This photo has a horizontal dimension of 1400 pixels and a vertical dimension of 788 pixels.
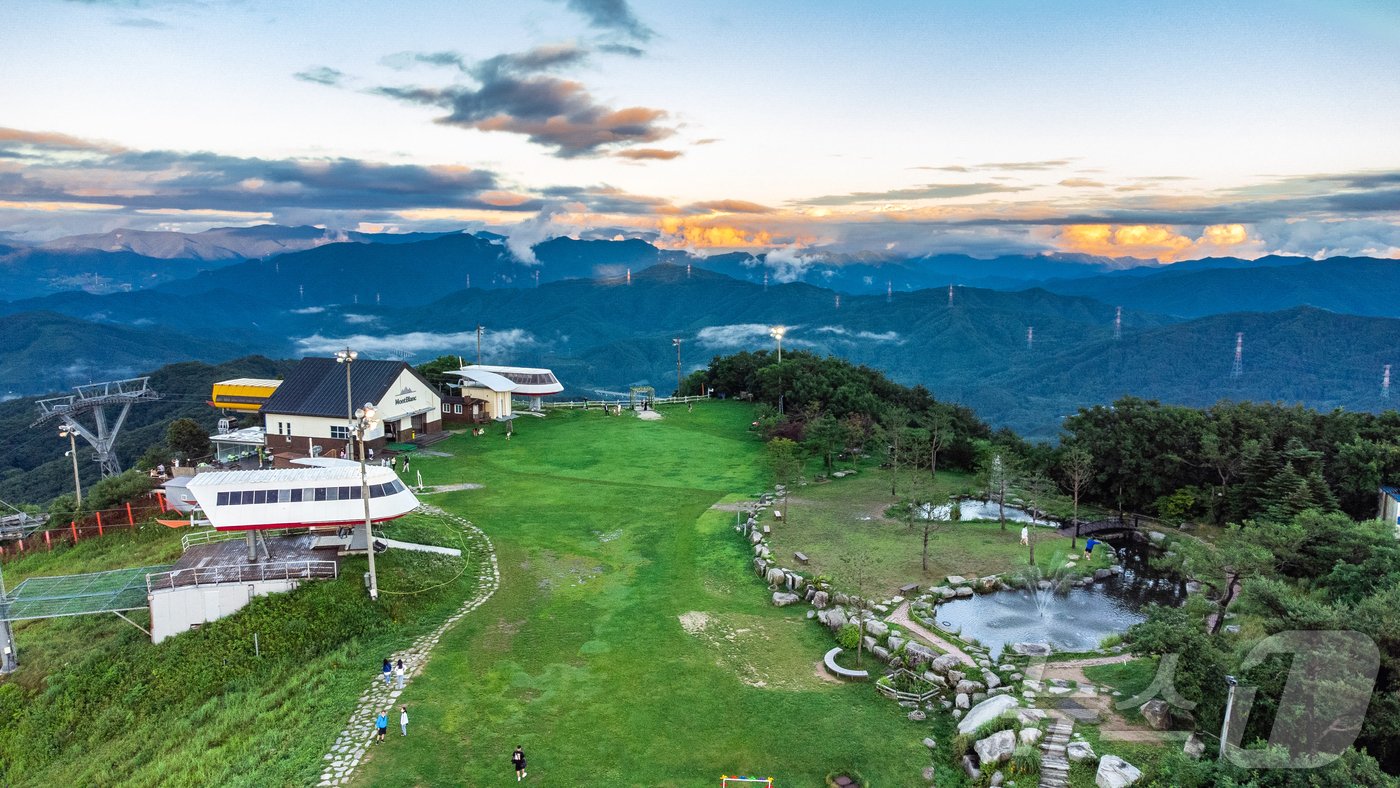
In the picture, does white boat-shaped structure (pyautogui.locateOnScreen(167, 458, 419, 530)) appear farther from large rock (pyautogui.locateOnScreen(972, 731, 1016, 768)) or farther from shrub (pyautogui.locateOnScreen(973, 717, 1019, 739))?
large rock (pyautogui.locateOnScreen(972, 731, 1016, 768))

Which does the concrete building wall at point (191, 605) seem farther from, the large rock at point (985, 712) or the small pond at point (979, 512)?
the small pond at point (979, 512)

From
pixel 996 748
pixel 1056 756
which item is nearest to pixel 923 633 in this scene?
pixel 996 748

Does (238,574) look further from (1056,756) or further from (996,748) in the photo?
(1056,756)

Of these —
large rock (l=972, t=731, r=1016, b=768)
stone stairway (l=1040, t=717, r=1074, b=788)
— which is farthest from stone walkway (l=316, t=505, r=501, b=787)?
stone stairway (l=1040, t=717, r=1074, b=788)

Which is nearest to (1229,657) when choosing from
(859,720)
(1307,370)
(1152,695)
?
(1152,695)

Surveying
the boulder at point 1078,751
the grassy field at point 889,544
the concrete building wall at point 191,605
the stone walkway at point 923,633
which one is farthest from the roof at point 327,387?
the boulder at point 1078,751

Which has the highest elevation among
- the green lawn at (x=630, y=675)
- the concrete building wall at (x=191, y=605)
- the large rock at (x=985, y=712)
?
the concrete building wall at (x=191, y=605)
